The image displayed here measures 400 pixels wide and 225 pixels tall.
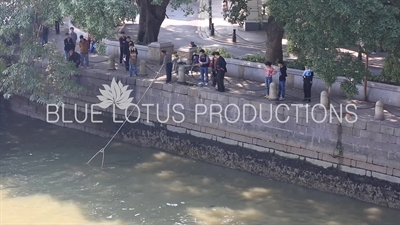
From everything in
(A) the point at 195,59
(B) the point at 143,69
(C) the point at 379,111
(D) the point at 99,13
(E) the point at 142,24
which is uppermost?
(D) the point at 99,13

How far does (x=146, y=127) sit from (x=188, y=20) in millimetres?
13590

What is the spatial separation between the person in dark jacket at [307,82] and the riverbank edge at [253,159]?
6.14 feet

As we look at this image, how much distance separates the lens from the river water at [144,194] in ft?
62.1

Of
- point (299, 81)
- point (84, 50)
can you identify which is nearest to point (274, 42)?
point (299, 81)

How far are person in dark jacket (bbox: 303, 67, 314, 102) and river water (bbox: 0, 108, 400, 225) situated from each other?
273 centimetres

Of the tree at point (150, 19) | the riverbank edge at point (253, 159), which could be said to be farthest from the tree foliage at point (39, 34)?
the tree at point (150, 19)

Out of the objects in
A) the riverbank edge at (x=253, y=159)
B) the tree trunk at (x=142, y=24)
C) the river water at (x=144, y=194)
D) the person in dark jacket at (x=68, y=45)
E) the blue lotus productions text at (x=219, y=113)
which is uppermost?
the tree trunk at (x=142, y=24)

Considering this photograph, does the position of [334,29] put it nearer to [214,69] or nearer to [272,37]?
[214,69]

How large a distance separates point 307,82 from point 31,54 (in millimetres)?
9052

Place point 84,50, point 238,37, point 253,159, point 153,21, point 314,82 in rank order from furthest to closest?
point 238,37, point 153,21, point 84,50, point 314,82, point 253,159

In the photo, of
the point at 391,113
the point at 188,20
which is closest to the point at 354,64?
the point at 391,113

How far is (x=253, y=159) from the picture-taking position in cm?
2200

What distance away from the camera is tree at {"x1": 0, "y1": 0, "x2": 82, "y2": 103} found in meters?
23.1

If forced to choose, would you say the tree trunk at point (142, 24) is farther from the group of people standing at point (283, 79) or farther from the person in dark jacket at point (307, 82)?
the person in dark jacket at point (307, 82)
